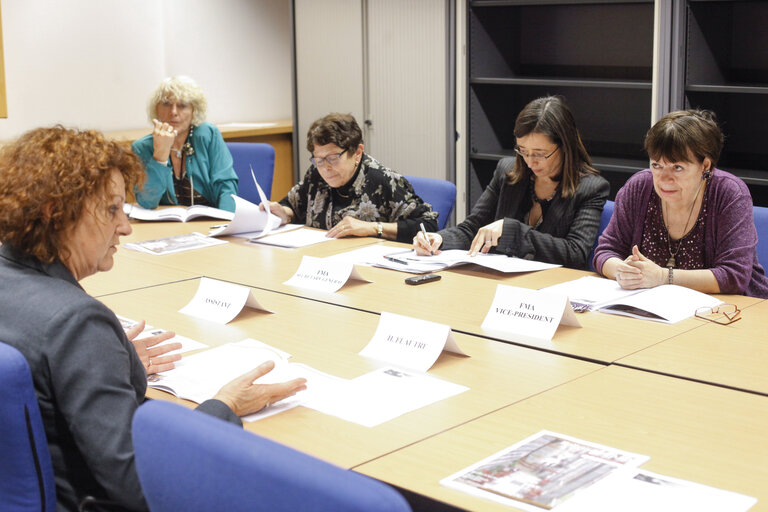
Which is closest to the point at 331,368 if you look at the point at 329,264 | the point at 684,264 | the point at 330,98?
the point at 329,264

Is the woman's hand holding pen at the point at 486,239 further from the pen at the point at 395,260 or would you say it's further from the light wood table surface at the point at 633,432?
the light wood table surface at the point at 633,432

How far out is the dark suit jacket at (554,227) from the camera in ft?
9.49

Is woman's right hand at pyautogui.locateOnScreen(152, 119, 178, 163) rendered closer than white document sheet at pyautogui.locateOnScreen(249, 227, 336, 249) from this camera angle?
No

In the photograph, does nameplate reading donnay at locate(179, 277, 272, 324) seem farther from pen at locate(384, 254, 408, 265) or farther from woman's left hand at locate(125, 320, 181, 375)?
pen at locate(384, 254, 408, 265)

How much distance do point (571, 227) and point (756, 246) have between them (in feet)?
1.93

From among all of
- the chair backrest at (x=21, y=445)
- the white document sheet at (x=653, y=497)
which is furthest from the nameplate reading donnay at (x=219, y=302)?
the white document sheet at (x=653, y=497)

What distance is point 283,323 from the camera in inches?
86.3

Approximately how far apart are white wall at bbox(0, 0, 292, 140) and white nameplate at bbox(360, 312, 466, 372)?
378 centimetres

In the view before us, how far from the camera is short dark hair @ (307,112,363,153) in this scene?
3260 mm

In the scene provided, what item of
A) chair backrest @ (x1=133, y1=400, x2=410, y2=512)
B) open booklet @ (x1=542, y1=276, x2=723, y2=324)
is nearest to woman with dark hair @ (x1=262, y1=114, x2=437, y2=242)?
open booklet @ (x1=542, y1=276, x2=723, y2=324)

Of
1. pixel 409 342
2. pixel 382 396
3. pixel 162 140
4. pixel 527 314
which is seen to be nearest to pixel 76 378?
pixel 382 396

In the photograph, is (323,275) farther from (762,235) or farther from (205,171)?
(205,171)

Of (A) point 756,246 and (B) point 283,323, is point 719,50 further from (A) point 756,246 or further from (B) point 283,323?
(B) point 283,323

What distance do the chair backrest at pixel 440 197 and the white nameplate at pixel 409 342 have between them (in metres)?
1.46
